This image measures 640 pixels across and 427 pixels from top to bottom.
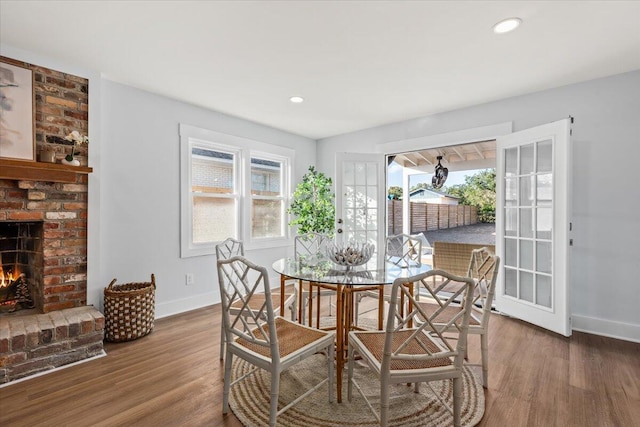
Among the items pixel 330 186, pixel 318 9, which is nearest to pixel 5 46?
pixel 318 9

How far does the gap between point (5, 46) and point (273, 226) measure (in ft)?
10.9

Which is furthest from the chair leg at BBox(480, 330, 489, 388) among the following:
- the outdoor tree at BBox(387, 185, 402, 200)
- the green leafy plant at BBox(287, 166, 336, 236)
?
the outdoor tree at BBox(387, 185, 402, 200)

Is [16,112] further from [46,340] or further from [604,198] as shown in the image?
[604,198]

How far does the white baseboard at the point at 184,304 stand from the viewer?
3.39 metres

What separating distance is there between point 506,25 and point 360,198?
8.77 ft

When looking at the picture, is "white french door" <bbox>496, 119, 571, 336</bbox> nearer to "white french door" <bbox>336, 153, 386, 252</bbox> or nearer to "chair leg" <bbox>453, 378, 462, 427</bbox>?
"white french door" <bbox>336, 153, 386, 252</bbox>

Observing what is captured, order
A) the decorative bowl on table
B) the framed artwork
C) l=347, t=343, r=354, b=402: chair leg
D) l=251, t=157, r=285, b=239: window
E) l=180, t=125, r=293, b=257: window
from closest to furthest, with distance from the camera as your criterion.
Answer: l=347, t=343, r=354, b=402: chair leg
the decorative bowl on table
the framed artwork
l=180, t=125, r=293, b=257: window
l=251, t=157, r=285, b=239: window

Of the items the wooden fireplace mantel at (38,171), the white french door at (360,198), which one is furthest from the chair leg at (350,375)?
the wooden fireplace mantel at (38,171)

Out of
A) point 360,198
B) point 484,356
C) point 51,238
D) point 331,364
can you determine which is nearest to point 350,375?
point 331,364

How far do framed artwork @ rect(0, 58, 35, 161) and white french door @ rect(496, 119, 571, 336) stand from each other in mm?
4460

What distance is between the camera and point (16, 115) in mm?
2426

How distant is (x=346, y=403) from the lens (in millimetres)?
1903

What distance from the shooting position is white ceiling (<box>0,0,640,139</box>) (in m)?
1.95

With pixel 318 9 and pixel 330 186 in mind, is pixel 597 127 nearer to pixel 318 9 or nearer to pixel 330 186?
pixel 318 9
